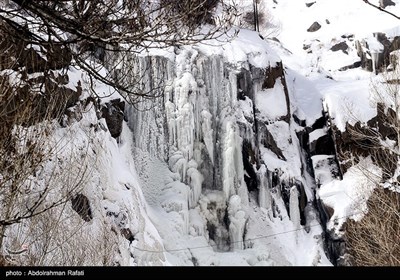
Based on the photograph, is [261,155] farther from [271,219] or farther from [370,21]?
[370,21]

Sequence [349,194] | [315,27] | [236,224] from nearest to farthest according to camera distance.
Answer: [236,224]
[349,194]
[315,27]

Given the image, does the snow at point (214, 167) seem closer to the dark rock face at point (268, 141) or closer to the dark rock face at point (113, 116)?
the dark rock face at point (268, 141)

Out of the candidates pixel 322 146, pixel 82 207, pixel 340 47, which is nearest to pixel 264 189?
pixel 322 146

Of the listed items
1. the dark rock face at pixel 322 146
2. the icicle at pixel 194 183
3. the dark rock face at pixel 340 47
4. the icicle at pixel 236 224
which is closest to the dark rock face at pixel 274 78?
the dark rock face at pixel 322 146

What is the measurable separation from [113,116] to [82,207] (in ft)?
16.3

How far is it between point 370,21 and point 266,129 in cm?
1678

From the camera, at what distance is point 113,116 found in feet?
48.4


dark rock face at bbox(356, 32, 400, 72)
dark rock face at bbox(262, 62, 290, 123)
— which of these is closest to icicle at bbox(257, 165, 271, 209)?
dark rock face at bbox(262, 62, 290, 123)

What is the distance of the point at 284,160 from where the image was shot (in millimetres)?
18047

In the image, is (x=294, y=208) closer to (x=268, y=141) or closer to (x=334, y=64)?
(x=268, y=141)

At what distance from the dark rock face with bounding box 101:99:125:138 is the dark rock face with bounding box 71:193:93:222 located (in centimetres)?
431

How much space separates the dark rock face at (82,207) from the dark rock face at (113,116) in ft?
14.1

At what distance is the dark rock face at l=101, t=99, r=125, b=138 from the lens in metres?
14.6

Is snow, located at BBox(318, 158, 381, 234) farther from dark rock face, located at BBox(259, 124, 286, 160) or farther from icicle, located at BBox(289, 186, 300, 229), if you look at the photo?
dark rock face, located at BBox(259, 124, 286, 160)
